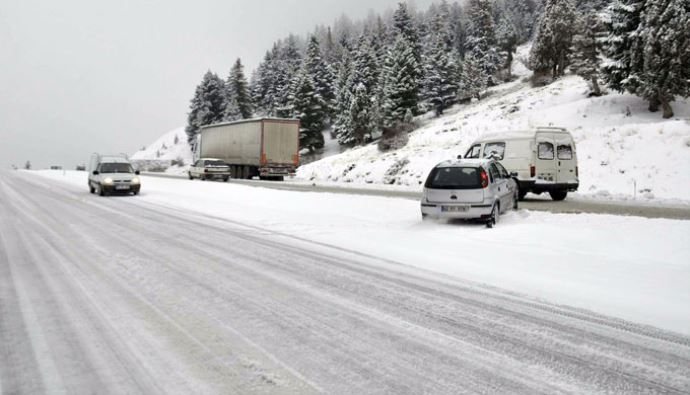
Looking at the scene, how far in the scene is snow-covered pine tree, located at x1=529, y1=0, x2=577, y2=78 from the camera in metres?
60.9

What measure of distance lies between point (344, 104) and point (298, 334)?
64.7 meters

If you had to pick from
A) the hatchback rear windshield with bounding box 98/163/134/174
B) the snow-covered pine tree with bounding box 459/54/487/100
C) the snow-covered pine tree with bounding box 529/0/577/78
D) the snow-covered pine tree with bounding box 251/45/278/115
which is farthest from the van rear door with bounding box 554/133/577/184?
the snow-covered pine tree with bounding box 251/45/278/115

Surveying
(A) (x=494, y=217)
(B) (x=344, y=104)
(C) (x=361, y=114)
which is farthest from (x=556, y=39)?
(A) (x=494, y=217)

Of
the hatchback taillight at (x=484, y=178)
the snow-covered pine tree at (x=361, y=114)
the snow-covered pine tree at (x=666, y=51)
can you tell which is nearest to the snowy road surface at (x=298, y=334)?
the hatchback taillight at (x=484, y=178)

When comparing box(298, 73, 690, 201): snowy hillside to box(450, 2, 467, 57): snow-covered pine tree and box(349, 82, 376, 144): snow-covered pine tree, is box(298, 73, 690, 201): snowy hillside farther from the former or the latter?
box(450, 2, 467, 57): snow-covered pine tree

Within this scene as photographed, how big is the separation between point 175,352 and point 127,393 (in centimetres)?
70

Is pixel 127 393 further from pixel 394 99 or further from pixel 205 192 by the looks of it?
pixel 394 99

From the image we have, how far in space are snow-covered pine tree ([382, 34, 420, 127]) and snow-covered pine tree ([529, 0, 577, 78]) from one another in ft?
51.8

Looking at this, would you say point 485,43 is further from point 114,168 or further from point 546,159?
point 114,168

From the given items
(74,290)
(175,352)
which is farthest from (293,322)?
(74,290)

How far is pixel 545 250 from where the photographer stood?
920cm

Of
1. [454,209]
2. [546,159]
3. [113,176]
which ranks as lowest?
[454,209]

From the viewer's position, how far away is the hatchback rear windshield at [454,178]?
12086mm

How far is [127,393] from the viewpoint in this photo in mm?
3391
